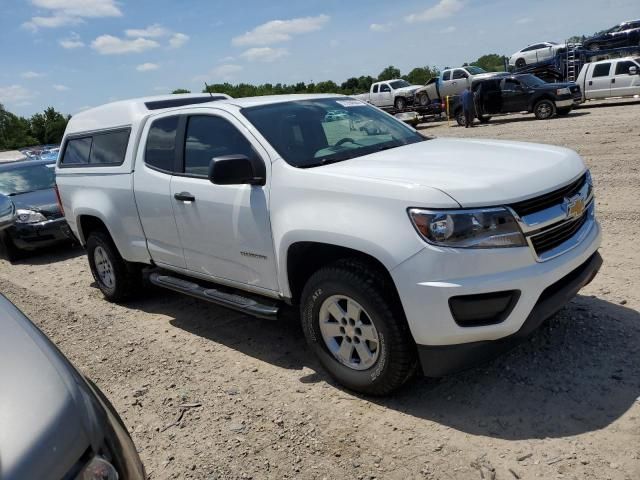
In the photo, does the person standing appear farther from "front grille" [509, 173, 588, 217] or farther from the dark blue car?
"front grille" [509, 173, 588, 217]

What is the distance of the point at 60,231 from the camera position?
894cm

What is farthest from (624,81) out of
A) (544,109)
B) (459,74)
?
(459,74)

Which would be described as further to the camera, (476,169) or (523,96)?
(523,96)

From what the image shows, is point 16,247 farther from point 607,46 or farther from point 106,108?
point 607,46

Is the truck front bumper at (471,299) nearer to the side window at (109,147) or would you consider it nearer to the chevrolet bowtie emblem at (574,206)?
the chevrolet bowtie emblem at (574,206)

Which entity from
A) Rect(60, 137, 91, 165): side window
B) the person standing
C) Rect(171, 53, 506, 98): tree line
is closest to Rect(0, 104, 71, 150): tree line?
Rect(171, 53, 506, 98): tree line

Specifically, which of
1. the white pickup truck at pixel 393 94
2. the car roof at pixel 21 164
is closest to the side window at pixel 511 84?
the white pickup truck at pixel 393 94

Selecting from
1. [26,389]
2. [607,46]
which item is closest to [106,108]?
[26,389]

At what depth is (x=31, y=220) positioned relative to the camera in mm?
8891

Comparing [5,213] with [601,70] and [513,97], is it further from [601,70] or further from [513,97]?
[601,70]

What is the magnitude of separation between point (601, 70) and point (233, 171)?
842 inches

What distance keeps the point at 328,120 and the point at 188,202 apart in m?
1.25

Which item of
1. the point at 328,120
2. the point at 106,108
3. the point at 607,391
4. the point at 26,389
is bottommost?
the point at 607,391

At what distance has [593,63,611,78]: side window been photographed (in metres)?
20.6
